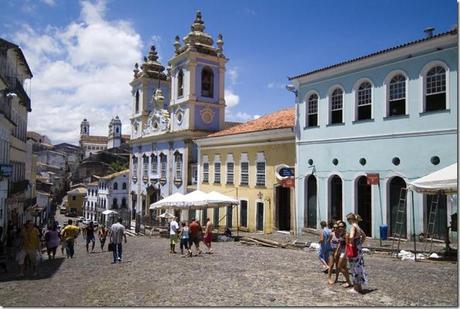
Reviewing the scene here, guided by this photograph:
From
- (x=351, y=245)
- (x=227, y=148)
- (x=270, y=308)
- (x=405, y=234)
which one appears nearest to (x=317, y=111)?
(x=405, y=234)

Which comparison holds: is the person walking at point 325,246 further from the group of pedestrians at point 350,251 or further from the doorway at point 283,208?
the doorway at point 283,208

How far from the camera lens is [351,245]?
746cm

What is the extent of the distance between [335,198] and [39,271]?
11.2 metres

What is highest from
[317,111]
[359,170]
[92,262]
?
[317,111]

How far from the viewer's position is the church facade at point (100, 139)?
102 meters

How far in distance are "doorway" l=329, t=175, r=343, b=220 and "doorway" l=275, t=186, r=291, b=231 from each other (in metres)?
3.31

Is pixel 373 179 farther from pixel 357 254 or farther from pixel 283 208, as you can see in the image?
pixel 357 254

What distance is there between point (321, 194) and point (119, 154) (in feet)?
215

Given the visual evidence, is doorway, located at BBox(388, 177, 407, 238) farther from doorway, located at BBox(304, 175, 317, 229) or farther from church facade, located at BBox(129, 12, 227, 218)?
church facade, located at BBox(129, 12, 227, 218)

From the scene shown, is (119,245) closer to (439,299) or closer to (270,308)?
(270,308)

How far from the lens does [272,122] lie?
2295 centimetres

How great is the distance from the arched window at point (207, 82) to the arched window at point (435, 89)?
738 inches

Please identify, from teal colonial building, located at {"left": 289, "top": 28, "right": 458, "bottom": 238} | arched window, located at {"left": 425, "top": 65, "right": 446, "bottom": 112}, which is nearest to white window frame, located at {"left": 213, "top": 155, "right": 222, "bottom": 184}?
teal colonial building, located at {"left": 289, "top": 28, "right": 458, "bottom": 238}

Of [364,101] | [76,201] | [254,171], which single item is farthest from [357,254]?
[76,201]
